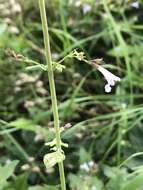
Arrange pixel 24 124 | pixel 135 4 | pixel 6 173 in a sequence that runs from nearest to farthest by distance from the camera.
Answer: pixel 6 173
pixel 24 124
pixel 135 4

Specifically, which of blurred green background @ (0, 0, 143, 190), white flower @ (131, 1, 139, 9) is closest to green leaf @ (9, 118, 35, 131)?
blurred green background @ (0, 0, 143, 190)

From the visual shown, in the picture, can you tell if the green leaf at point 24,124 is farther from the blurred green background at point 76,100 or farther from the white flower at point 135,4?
the white flower at point 135,4

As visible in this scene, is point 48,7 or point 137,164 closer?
point 137,164

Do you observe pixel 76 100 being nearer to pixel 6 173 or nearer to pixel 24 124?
pixel 24 124

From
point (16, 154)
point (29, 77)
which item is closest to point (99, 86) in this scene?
point (29, 77)

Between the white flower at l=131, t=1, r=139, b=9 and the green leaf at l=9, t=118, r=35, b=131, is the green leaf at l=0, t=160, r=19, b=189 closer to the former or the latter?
the green leaf at l=9, t=118, r=35, b=131

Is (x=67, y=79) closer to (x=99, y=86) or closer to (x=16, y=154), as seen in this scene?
(x=99, y=86)

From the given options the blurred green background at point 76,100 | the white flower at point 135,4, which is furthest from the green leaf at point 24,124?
the white flower at point 135,4

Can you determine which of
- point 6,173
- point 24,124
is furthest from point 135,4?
point 6,173
